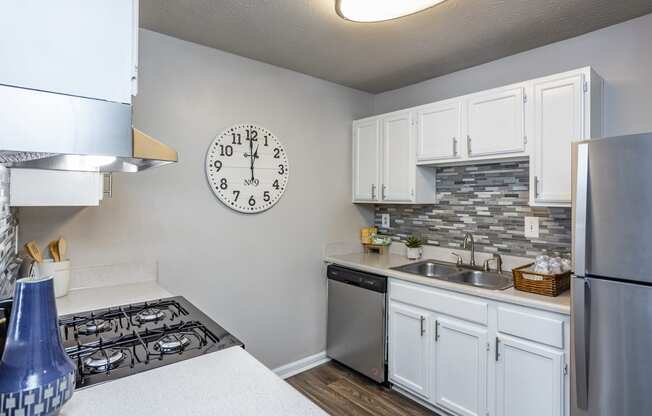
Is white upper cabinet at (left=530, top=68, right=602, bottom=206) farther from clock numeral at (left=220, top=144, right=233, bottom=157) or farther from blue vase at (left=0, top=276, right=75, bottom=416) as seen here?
blue vase at (left=0, top=276, right=75, bottom=416)

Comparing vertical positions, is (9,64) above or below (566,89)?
below


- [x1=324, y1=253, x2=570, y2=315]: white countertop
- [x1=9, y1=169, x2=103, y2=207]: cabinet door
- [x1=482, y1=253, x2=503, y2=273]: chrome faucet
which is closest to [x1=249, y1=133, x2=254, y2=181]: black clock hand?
A: [x1=324, y1=253, x2=570, y2=315]: white countertop

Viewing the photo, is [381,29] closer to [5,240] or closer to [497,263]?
[497,263]

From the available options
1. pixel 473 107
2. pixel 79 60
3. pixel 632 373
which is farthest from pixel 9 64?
pixel 473 107

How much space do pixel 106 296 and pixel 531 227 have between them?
2618 millimetres

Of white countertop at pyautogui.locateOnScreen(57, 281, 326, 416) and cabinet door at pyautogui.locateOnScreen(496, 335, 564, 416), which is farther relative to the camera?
cabinet door at pyautogui.locateOnScreen(496, 335, 564, 416)

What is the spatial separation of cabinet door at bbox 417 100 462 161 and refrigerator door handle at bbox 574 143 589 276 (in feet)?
3.08

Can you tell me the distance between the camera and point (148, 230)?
7.43 ft

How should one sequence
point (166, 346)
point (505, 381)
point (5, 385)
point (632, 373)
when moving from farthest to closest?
point (505, 381) < point (632, 373) < point (166, 346) < point (5, 385)

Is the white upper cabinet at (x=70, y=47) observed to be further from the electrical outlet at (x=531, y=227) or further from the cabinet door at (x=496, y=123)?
the electrical outlet at (x=531, y=227)

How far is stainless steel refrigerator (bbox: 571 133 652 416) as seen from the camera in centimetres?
143

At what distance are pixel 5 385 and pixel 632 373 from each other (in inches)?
80.6

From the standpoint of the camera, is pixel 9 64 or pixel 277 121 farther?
pixel 277 121

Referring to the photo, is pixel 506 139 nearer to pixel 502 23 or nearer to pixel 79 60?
pixel 502 23
